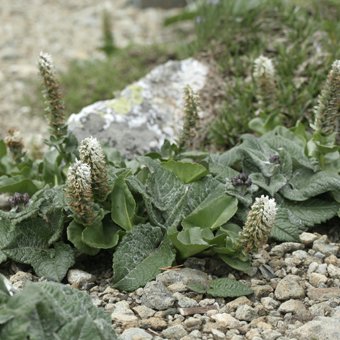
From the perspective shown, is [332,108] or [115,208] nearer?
[115,208]

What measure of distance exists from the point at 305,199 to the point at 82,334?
1922mm

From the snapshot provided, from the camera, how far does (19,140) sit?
→ 5.09 m

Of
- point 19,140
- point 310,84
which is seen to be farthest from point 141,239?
point 310,84

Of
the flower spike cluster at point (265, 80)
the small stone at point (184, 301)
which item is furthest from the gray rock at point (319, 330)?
the flower spike cluster at point (265, 80)

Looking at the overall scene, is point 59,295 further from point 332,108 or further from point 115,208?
point 332,108

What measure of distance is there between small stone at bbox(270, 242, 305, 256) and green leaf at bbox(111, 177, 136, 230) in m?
0.81

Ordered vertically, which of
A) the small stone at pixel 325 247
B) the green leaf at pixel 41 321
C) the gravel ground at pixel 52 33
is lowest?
the gravel ground at pixel 52 33

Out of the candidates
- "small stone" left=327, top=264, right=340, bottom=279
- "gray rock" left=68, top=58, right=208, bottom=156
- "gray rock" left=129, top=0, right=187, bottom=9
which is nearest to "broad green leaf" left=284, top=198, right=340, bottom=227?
"small stone" left=327, top=264, right=340, bottom=279

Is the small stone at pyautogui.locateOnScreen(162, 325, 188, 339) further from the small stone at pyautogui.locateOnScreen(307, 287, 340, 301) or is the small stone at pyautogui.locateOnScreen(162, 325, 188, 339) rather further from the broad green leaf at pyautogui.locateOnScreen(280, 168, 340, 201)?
the broad green leaf at pyautogui.locateOnScreen(280, 168, 340, 201)

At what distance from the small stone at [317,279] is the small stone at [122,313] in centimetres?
96

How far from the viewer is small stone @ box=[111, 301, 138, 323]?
3525 millimetres

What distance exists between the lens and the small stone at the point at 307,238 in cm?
430

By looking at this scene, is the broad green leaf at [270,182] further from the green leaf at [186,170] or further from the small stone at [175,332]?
the small stone at [175,332]

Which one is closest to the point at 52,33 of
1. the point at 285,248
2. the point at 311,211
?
the point at 311,211
